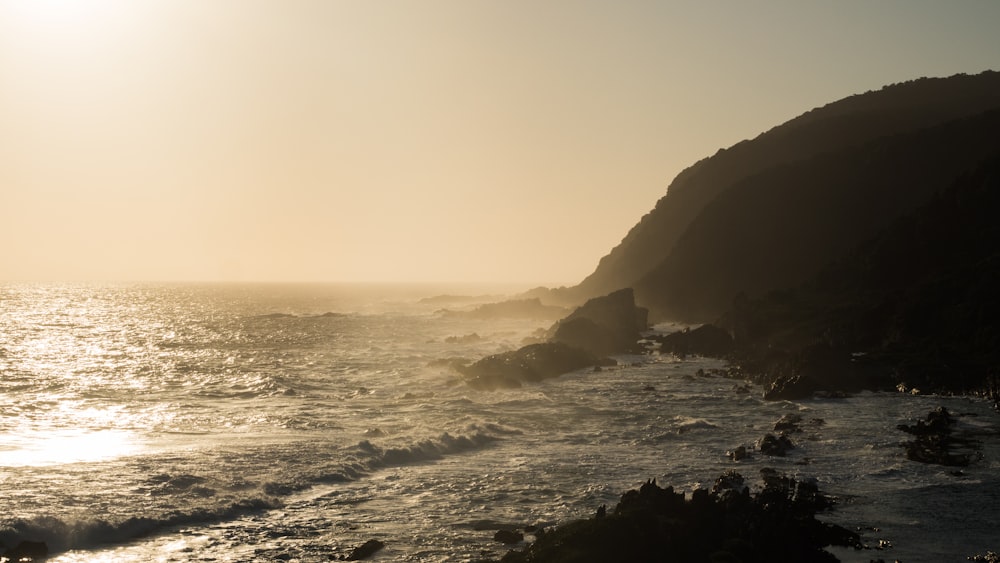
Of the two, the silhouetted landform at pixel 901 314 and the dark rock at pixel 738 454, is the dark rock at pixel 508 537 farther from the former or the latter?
the silhouetted landform at pixel 901 314

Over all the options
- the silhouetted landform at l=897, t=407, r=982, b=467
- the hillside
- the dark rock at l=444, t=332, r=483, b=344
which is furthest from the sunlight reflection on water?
the hillside

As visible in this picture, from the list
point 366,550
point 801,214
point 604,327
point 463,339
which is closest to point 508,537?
point 366,550

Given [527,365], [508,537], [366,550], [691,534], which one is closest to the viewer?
[691,534]

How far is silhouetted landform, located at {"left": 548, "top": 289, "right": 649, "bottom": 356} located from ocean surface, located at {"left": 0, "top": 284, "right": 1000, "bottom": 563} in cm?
1026

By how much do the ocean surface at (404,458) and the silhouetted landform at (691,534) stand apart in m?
1.31

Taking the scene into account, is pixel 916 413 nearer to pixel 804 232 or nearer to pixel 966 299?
pixel 966 299

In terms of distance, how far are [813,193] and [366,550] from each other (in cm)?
9019

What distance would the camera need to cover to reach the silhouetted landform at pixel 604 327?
75438 mm

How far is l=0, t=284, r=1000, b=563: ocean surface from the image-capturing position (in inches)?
912

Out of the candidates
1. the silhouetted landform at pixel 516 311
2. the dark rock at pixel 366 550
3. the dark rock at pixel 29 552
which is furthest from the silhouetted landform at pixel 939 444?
the silhouetted landform at pixel 516 311

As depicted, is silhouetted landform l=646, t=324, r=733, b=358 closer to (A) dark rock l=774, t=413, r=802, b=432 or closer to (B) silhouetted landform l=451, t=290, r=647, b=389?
(B) silhouetted landform l=451, t=290, r=647, b=389

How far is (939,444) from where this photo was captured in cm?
3088

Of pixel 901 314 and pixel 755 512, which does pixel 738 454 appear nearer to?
pixel 755 512

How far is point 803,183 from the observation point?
330 ft
